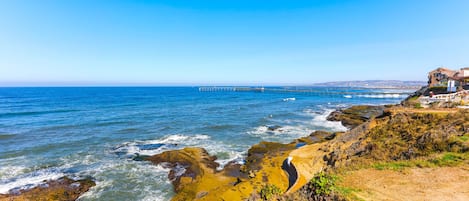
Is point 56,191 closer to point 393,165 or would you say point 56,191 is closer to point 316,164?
Answer: point 316,164

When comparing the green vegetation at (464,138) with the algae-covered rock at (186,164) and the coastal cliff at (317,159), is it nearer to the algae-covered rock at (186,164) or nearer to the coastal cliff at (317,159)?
the coastal cliff at (317,159)

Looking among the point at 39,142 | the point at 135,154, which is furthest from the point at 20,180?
the point at 39,142

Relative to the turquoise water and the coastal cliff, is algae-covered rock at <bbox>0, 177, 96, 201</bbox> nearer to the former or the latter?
the turquoise water

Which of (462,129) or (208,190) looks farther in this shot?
(208,190)

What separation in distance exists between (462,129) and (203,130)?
2343 centimetres

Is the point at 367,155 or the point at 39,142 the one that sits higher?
the point at 367,155

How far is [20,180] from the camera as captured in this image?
14.0m

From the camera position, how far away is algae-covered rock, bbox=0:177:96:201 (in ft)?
39.6

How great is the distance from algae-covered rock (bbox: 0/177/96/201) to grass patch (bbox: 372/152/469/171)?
16036mm

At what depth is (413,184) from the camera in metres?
7.28

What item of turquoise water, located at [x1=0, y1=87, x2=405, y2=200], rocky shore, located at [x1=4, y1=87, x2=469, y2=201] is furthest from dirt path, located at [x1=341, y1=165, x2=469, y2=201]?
turquoise water, located at [x1=0, y1=87, x2=405, y2=200]

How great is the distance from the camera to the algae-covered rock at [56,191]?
12070 mm

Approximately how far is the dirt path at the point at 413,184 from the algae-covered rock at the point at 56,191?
14.5 m

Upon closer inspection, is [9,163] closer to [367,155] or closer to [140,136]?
[140,136]
